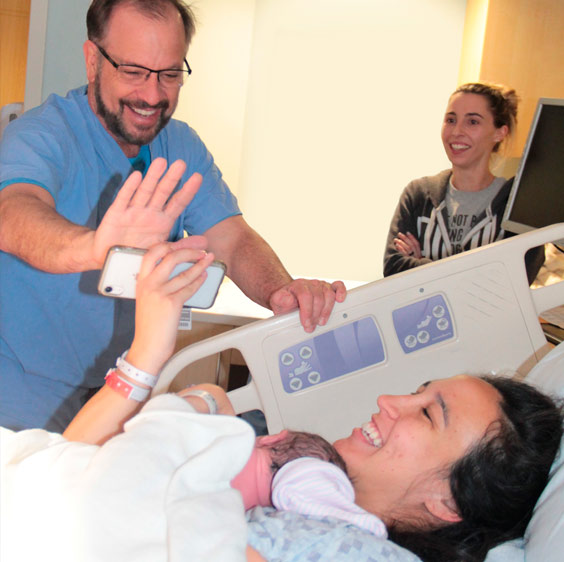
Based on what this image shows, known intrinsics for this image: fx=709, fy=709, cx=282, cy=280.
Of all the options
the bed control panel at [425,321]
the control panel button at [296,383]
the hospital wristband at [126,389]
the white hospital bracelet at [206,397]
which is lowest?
the control panel button at [296,383]

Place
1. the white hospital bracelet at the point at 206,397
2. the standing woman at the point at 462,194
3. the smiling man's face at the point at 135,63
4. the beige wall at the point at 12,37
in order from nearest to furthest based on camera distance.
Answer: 1. the white hospital bracelet at the point at 206,397
2. the smiling man's face at the point at 135,63
3. the standing woman at the point at 462,194
4. the beige wall at the point at 12,37

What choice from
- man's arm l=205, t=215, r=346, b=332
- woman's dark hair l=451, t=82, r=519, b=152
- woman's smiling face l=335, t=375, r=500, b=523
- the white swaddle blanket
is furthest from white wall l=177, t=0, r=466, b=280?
the white swaddle blanket

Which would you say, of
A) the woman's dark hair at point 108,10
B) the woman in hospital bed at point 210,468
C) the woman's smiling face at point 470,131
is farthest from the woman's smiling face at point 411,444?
the woman's smiling face at point 470,131

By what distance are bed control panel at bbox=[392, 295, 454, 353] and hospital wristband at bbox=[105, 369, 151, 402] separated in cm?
73

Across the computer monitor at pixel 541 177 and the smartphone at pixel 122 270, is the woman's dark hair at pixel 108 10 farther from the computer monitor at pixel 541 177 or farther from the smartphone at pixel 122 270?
the computer monitor at pixel 541 177

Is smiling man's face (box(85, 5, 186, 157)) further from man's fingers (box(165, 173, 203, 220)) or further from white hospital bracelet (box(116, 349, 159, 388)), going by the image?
white hospital bracelet (box(116, 349, 159, 388))

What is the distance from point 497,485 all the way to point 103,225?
2.96 feet

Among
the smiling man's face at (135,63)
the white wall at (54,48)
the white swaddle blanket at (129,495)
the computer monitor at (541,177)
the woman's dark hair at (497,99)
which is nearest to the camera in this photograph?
the white swaddle blanket at (129,495)

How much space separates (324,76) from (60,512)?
4227mm

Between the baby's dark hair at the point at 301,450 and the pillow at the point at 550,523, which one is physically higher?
the baby's dark hair at the point at 301,450

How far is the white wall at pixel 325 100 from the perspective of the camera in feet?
15.5

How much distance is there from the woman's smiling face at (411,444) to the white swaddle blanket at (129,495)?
0.39m

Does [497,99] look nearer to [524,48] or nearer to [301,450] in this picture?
[524,48]

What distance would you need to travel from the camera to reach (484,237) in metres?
2.85
